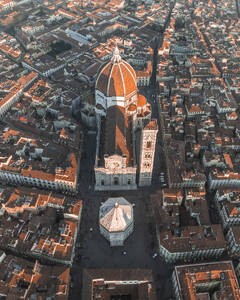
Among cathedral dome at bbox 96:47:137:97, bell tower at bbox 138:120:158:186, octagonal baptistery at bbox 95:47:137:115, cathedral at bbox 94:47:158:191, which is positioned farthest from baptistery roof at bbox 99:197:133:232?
cathedral dome at bbox 96:47:137:97

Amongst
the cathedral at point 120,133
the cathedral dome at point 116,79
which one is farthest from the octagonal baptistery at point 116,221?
the cathedral dome at point 116,79

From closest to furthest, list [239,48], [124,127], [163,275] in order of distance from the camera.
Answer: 1. [163,275]
2. [124,127]
3. [239,48]

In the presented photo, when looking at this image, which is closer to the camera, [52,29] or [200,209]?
[200,209]

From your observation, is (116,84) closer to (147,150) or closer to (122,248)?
(147,150)

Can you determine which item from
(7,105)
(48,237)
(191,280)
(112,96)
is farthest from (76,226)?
(7,105)

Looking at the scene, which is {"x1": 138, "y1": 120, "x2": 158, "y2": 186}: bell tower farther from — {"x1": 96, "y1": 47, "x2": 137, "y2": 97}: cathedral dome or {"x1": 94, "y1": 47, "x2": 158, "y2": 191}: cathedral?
{"x1": 96, "y1": 47, "x2": 137, "y2": 97}: cathedral dome

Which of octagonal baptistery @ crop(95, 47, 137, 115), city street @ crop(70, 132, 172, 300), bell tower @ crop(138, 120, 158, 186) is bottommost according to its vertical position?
city street @ crop(70, 132, 172, 300)

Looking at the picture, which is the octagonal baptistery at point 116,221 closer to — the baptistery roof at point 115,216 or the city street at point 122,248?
the baptistery roof at point 115,216

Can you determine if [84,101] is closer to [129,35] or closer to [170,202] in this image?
[170,202]
